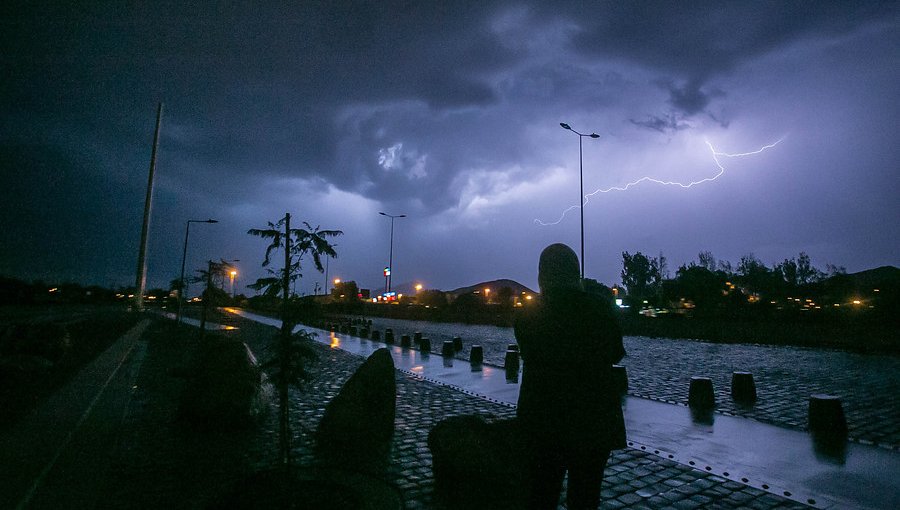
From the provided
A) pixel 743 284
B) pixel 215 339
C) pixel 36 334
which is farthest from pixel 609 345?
pixel 743 284

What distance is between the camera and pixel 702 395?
297 inches

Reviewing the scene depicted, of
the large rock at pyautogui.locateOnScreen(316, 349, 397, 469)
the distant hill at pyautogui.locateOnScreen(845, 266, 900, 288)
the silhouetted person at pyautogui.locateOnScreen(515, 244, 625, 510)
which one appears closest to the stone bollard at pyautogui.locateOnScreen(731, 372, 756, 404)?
the large rock at pyautogui.locateOnScreen(316, 349, 397, 469)

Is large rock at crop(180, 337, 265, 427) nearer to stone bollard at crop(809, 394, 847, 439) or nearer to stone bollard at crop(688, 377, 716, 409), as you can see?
stone bollard at crop(688, 377, 716, 409)

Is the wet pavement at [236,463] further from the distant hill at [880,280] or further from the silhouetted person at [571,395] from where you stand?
the distant hill at [880,280]

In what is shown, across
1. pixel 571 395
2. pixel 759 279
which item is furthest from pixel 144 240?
pixel 759 279

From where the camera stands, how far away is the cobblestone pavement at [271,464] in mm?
3932

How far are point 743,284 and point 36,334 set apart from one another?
98.6m

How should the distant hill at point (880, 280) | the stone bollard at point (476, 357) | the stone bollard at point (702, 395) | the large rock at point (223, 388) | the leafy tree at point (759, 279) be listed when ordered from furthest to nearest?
1. the leafy tree at point (759, 279)
2. the distant hill at point (880, 280)
3. the stone bollard at point (476, 357)
4. the stone bollard at point (702, 395)
5. the large rock at point (223, 388)

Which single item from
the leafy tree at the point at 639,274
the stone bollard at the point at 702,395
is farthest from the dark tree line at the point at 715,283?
the stone bollard at the point at 702,395

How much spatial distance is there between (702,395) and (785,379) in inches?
192

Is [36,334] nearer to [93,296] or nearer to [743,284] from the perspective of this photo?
[743,284]

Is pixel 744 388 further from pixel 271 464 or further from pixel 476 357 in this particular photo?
pixel 271 464

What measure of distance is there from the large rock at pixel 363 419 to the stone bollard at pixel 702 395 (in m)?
5.29

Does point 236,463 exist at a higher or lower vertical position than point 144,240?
lower
